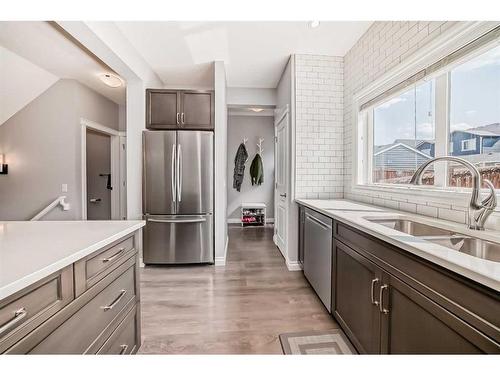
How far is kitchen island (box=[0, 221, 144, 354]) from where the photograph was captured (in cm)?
74

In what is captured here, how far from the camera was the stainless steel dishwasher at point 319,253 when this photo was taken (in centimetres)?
207

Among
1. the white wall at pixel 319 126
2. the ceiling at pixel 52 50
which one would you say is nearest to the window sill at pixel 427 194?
the white wall at pixel 319 126

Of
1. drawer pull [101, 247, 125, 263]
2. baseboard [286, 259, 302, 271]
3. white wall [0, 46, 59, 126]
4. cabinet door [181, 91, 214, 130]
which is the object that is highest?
white wall [0, 46, 59, 126]

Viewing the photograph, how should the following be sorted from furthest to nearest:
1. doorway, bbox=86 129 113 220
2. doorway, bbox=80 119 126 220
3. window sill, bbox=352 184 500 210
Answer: doorway, bbox=86 129 113 220
doorway, bbox=80 119 126 220
window sill, bbox=352 184 500 210

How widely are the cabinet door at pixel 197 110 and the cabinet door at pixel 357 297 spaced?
93.6 inches

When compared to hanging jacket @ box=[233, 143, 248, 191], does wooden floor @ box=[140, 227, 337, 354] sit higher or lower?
lower

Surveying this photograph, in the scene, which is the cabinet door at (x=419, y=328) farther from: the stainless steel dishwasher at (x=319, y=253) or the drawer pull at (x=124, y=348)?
the drawer pull at (x=124, y=348)

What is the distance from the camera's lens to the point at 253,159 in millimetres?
6297

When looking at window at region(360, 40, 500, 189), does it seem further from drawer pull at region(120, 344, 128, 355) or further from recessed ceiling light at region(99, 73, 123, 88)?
recessed ceiling light at region(99, 73, 123, 88)

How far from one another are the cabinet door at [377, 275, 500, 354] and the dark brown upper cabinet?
2.86 metres

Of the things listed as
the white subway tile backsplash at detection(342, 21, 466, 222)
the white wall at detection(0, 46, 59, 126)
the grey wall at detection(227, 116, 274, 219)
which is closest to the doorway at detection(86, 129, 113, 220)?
the white wall at detection(0, 46, 59, 126)

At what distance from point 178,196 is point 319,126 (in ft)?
6.77

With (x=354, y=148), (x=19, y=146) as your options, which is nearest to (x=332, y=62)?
(x=354, y=148)
